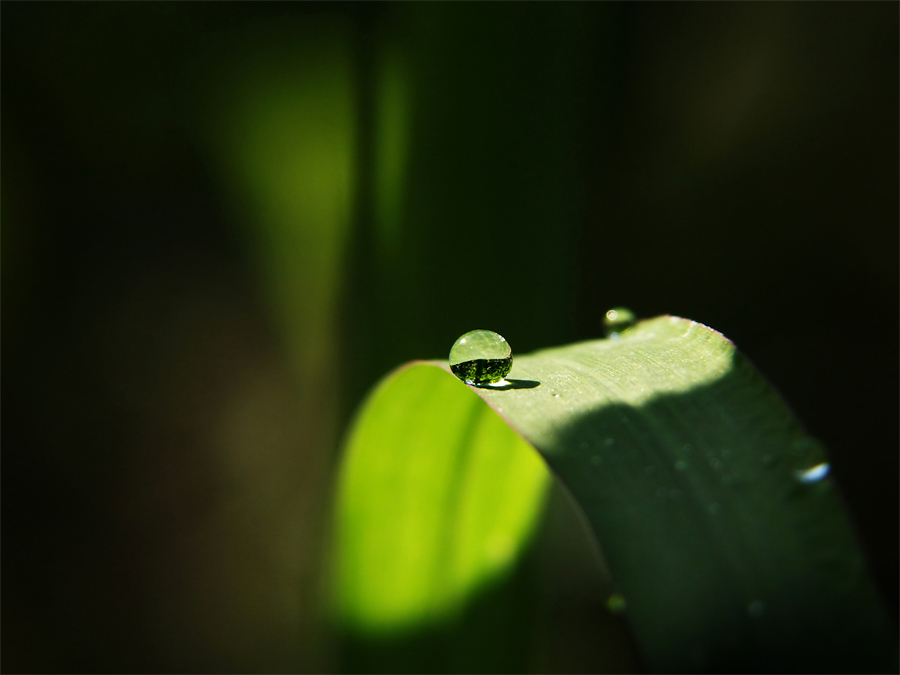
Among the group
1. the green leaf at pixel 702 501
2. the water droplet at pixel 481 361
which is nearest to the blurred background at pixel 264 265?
the water droplet at pixel 481 361

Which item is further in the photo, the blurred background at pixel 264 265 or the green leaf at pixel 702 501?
the blurred background at pixel 264 265

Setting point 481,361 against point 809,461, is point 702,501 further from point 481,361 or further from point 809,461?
point 481,361

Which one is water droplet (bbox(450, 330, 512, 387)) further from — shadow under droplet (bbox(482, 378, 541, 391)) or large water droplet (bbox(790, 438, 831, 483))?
large water droplet (bbox(790, 438, 831, 483))

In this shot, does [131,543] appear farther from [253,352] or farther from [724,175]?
[724,175]

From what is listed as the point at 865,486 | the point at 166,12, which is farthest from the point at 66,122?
the point at 865,486

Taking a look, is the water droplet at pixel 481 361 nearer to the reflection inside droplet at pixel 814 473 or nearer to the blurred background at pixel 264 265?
the reflection inside droplet at pixel 814 473

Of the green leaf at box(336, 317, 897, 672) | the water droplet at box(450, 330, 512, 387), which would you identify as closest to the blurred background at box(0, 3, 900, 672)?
the water droplet at box(450, 330, 512, 387)
